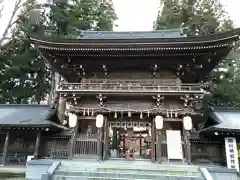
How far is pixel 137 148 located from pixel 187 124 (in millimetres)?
8924

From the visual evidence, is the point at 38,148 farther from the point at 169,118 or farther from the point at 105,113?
the point at 169,118

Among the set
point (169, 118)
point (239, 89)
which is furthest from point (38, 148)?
point (239, 89)

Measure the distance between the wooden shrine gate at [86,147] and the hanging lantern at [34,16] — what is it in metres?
17.1

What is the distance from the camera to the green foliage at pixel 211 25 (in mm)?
20734

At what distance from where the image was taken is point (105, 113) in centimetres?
1241

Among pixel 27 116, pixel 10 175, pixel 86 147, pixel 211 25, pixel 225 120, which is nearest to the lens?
pixel 10 175

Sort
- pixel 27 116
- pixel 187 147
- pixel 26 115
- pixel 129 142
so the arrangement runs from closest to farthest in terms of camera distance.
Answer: pixel 187 147
pixel 27 116
pixel 26 115
pixel 129 142

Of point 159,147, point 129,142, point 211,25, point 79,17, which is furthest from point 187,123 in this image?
point 79,17

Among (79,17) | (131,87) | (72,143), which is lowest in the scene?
(72,143)

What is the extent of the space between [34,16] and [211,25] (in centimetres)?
1897

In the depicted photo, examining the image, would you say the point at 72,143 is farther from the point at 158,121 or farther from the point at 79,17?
the point at 79,17

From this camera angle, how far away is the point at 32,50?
26.2 metres

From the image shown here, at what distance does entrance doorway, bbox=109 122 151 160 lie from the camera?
1592 cm

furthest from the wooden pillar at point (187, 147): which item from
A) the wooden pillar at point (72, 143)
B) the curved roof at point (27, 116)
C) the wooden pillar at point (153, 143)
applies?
the curved roof at point (27, 116)
